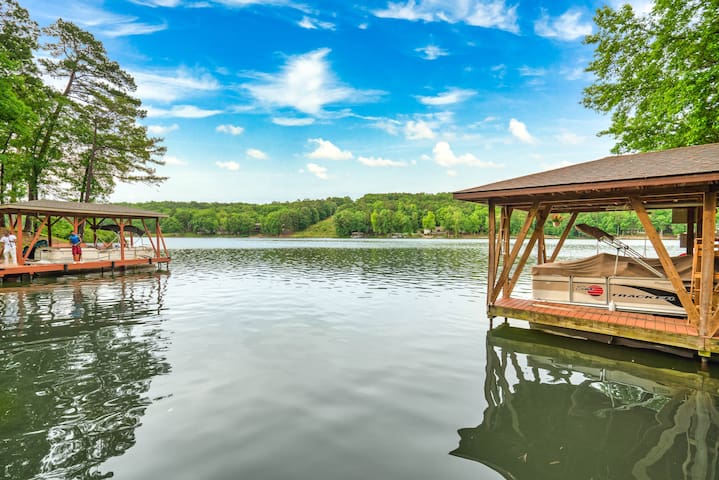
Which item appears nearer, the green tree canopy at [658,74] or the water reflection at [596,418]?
the water reflection at [596,418]

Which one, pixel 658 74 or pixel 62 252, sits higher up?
pixel 658 74

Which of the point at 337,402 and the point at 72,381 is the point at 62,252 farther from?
the point at 337,402

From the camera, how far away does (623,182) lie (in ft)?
21.3

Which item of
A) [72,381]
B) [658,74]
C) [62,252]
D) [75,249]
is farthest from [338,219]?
[72,381]

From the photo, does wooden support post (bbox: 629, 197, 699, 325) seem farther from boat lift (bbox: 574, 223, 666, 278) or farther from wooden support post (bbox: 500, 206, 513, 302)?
wooden support post (bbox: 500, 206, 513, 302)

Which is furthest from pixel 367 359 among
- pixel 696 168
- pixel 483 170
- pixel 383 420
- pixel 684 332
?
pixel 483 170

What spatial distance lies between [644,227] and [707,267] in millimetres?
1139

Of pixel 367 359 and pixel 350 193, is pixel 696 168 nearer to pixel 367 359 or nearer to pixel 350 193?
pixel 367 359

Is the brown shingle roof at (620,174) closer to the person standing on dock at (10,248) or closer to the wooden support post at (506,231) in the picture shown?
the wooden support post at (506,231)

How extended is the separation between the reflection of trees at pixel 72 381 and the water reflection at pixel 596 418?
4.19 metres

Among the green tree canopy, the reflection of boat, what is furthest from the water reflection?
the green tree canopy

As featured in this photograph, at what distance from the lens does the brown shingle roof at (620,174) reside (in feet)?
19.7

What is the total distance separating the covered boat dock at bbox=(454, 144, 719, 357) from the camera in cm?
604

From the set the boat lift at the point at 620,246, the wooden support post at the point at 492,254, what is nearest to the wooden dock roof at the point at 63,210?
the wooden support post at the point at 492,254
